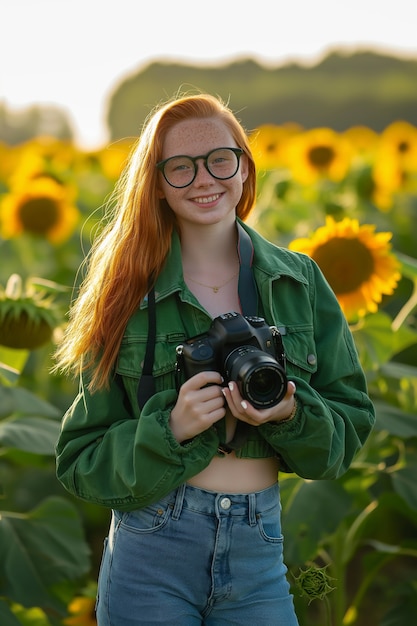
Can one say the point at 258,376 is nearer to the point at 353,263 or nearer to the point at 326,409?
the point at 326,409

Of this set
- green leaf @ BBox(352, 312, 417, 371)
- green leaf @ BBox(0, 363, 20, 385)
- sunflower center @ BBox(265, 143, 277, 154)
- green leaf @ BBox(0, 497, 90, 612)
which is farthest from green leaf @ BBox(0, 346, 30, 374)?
sunflower center @ BBox(265, 143, 277, 154)

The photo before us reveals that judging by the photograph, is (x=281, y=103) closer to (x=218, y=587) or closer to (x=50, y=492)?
(x=50, y=492)

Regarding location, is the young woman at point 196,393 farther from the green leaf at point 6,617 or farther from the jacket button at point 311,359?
the green leaf at point 6,617

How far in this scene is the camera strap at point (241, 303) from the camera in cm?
187

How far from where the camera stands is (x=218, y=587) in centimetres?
183

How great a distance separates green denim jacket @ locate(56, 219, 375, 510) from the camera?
180 cm

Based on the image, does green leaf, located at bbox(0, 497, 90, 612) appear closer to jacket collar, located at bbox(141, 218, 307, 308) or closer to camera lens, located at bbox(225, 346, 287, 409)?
jacket collar, located at bbox(141, 218, 307, 308)

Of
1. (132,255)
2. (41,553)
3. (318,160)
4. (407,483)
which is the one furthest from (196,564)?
(318,160)

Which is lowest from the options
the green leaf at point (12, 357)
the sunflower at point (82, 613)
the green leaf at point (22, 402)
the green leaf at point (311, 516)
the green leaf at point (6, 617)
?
the sunflower at point (82, 613)

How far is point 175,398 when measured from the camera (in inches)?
72.6

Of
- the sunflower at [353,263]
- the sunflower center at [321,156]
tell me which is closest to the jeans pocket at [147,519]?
the sunflower at [353,263]

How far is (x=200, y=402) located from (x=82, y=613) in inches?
60.1

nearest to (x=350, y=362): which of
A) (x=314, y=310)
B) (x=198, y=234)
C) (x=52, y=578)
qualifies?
(x=314, y=310)

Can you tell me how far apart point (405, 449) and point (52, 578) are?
1.13 metres
